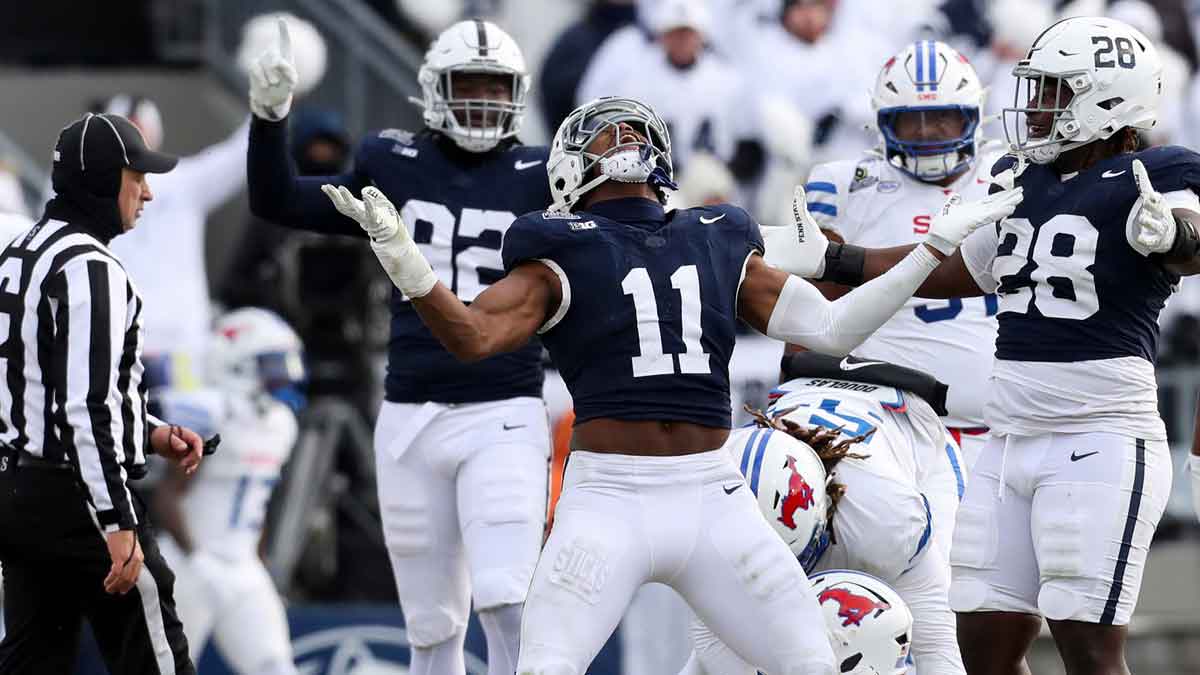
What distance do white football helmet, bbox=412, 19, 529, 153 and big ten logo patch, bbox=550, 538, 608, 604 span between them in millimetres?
1901

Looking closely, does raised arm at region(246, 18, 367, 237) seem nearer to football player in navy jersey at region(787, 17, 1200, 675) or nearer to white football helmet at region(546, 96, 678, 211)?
white football helmet at region(546, 96, 678, 211)

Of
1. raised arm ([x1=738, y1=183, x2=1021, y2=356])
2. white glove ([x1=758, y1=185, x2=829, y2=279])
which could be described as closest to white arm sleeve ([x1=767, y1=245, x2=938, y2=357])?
raised arm ([x1=738, y1=183, x2=1021, y2=356])

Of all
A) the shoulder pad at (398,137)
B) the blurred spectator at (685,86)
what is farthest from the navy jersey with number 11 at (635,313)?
the blurred spectator at (685,86)

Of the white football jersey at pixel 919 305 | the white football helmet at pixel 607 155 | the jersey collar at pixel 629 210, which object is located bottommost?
the white football jersey at pixel 919 305

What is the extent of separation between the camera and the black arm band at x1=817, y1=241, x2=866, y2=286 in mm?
6582

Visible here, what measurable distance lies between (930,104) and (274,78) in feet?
6.72

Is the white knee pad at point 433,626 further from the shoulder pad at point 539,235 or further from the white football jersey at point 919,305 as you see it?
the shoulder pad at point 539,235

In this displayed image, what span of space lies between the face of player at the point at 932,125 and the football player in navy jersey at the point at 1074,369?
91cm

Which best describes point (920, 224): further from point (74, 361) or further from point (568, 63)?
point (568, 63)

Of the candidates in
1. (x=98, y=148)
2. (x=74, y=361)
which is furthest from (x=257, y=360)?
(x=74, y=361)

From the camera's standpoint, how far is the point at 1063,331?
20.6 feet

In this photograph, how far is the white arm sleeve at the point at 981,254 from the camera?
6.57 metres

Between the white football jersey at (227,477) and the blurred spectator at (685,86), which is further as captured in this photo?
the blurred spectator at (685,86)

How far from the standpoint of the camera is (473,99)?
7.32m
